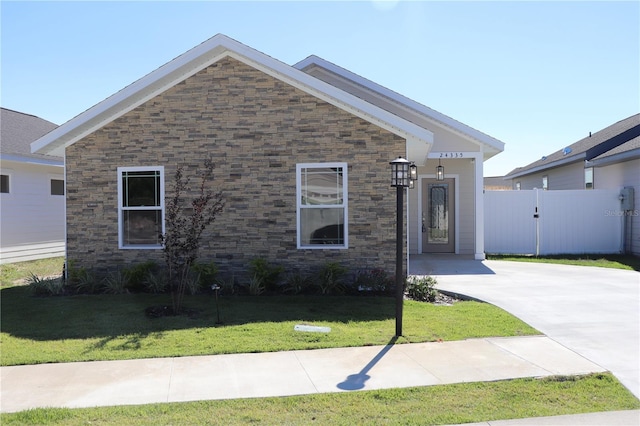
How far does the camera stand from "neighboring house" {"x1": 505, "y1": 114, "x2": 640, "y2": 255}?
1571 centimetres

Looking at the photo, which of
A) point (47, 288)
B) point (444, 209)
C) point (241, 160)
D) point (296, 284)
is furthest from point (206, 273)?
point (444, 209)

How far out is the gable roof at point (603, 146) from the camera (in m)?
15.9

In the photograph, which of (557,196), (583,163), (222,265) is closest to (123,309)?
(222,265)

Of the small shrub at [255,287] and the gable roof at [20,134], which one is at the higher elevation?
the gable roof at [20,134]

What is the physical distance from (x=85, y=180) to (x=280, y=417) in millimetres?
8460

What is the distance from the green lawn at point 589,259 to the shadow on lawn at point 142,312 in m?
7.78

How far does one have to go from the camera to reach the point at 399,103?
15.3 metres

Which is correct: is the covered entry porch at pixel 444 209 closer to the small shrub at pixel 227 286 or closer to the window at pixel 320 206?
the window at pixel 320 206

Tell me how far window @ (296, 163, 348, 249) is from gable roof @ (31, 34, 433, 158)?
1.38m

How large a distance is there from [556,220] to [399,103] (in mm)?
6502

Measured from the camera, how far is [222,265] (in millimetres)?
10602

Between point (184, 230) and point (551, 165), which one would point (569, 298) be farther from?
point (551, 165)

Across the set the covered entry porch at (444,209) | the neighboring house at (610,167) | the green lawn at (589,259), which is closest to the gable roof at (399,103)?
the covered entry porch at (444,209)

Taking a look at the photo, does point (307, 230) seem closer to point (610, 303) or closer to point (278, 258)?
point (278, 258)
